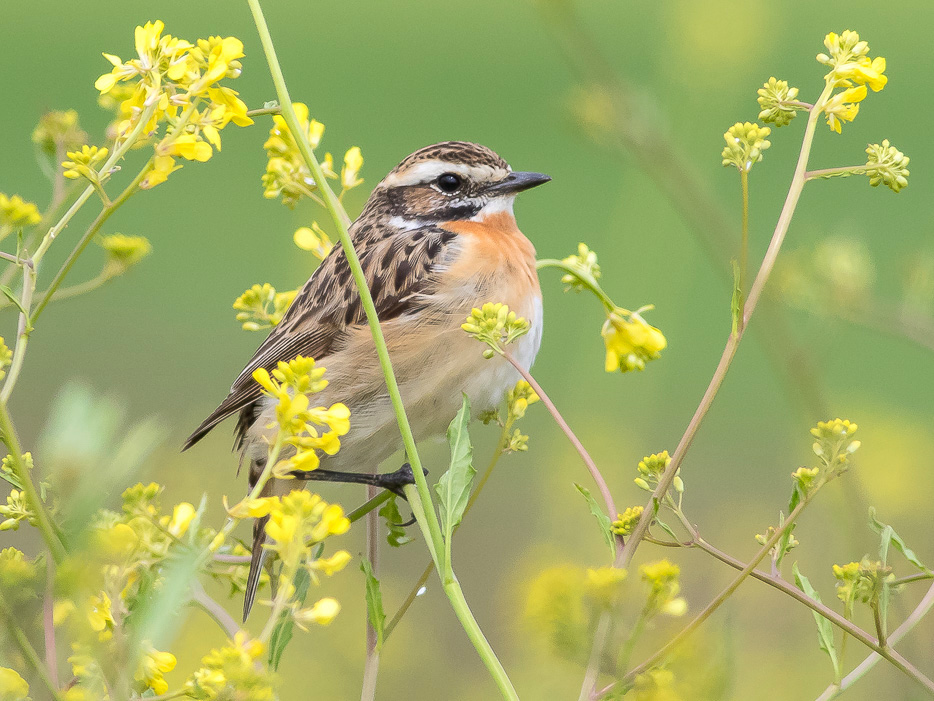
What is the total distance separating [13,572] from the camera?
137 cm

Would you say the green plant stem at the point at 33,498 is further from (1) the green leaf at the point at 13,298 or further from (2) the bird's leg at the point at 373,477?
(2) the bird's leg at the point at 373,477

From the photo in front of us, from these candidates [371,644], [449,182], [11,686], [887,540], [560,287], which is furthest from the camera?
[560,287]

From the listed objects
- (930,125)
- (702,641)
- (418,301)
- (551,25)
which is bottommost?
(702,641)

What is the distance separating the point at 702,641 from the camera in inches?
63.7

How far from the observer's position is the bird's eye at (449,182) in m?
4.34

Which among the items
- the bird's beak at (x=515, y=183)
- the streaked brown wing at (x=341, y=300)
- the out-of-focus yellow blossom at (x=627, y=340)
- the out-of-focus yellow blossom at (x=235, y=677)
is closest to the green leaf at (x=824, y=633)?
the out-of-focus yellow blossom at (x=627, y=340)

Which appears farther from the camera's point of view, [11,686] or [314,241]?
[314,241]

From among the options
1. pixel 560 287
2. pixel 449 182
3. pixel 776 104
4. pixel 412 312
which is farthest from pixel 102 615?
pixel 560 287

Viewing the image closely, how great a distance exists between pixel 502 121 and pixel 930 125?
748 centimetres

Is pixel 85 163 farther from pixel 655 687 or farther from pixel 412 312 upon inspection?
pixel 412 312

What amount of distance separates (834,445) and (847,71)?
708 millimetres

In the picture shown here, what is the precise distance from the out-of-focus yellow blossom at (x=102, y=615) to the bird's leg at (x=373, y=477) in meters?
1.34

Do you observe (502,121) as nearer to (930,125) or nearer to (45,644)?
(930,125)

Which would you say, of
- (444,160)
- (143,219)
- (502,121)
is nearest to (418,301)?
(444,160)
